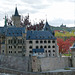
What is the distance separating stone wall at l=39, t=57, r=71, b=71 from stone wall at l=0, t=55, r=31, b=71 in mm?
3312

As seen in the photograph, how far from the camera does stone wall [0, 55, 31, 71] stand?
167ft

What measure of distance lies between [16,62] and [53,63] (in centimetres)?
926

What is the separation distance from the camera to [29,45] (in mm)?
59344

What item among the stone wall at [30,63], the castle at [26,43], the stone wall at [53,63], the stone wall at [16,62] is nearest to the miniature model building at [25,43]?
the castle at [26,43]

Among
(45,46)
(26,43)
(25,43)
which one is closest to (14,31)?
(25,43)

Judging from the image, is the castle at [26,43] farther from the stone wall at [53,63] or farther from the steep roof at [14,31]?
the stone wall at [53,63]

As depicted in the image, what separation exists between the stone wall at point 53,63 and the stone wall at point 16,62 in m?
3.31

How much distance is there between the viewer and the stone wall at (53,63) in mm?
50541

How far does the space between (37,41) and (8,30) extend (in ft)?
29.3

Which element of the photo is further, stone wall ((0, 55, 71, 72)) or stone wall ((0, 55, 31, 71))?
stone wall ((0, 55, 31, 71))

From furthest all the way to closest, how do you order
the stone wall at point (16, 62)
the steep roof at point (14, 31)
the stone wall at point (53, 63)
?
the steep roof at point (14, 31) < the stone wall at point (16, 62) < the stone wall at point (53, 63)

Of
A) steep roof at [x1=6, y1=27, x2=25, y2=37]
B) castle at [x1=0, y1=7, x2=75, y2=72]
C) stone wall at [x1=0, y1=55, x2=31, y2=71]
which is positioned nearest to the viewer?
stone wall at [x1=0, y1=55, x2=31, y2=71]

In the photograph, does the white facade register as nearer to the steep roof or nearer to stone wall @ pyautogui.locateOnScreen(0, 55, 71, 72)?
the steep roof

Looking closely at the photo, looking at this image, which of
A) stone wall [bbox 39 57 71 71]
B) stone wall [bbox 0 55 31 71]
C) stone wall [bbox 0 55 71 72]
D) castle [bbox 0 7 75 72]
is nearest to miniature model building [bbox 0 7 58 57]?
castle [bbox 0 7 75 72]
